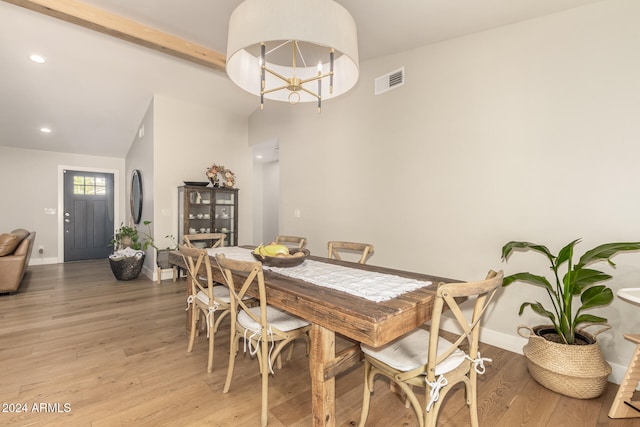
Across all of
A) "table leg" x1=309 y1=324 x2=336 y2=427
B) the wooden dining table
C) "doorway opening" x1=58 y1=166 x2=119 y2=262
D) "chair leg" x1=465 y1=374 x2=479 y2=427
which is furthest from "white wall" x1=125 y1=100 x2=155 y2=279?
"chair leg" x1=465 y1=374 x2=479 y2=427

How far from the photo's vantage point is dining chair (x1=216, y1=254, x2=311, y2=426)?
62.2 inches

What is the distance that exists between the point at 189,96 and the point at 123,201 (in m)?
3.59

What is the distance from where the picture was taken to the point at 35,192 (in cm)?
596

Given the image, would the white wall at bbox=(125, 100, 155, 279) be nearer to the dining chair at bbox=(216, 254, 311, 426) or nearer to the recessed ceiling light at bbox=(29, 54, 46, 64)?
the recessed ceiling light at bbox=(29, 54, 46, 64)

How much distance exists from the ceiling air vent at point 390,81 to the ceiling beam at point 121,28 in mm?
1820

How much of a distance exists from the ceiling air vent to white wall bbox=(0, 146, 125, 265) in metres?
6.54

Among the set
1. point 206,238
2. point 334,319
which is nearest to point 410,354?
point 334,319

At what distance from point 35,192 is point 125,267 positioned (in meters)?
3.33

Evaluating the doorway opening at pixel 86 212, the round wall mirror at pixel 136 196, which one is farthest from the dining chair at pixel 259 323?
the doorway opening at pixel 86 212

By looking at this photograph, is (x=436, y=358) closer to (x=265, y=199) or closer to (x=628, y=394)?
(x=628, y=394)

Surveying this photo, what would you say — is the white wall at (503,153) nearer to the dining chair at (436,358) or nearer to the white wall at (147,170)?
the dining chair at (436,358)

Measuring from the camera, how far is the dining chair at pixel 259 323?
1.58m

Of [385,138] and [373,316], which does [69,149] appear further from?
[373,316]

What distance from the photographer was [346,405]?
5.74ft
